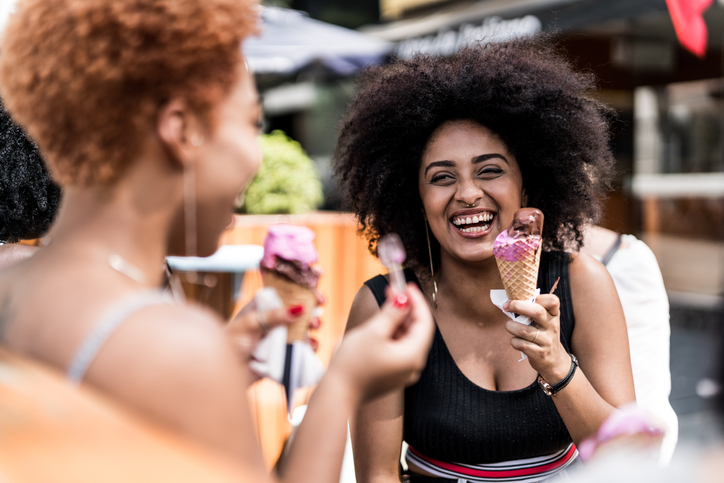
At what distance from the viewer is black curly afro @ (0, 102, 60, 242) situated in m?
2.21

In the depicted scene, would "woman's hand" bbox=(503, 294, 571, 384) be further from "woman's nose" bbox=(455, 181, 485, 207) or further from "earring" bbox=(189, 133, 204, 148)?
"earring" bbox=(189, 133, 204, 148)

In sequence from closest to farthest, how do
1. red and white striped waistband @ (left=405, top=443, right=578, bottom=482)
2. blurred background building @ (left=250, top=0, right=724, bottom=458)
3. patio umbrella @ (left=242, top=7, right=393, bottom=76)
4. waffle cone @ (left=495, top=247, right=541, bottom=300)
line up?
waffle cone @ (left=495, top=247, right=541, bottom=300), red and white striped waistband @ (left=405, top=443, right=578, bottom=482), patio umbrella @ (left=242, top=7, right=393, bottom=76), blurred background building @ (left=250, top=0, right=724, bottom=458)

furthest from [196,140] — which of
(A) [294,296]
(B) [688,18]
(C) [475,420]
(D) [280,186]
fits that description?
(D) [280,186]

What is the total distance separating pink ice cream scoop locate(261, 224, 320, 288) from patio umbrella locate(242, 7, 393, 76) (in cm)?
456

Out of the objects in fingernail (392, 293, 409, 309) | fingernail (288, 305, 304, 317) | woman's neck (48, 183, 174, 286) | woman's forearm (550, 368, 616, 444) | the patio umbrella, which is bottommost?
woman's forearm (550, 368, 616, 444)

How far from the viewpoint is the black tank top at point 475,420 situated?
2197mm

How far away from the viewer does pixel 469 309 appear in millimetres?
2518

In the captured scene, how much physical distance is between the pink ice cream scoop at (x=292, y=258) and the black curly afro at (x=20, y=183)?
A: 0.95 m

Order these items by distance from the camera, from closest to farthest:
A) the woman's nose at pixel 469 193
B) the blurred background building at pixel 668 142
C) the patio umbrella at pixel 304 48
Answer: the woman's nose at pixel 469 193 → the patio umbrella at pixel 304 48 → the blurred background building at pixel 668 142

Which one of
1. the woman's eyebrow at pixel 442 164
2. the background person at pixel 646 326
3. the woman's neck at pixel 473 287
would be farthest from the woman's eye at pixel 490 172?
the background person at pixel 646 326

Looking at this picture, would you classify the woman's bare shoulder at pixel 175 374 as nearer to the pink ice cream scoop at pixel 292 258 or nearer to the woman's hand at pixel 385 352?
the woman's hand at pixel 385 352

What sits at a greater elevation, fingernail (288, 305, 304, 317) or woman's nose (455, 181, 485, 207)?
woman's nose (455, 181, 485, 207)

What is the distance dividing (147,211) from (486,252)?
1.48 m

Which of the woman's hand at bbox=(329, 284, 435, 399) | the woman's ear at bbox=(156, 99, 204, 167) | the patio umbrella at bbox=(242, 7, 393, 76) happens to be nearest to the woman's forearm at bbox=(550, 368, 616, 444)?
the woman's hand at bbox=(329, 284, 435, 399)
